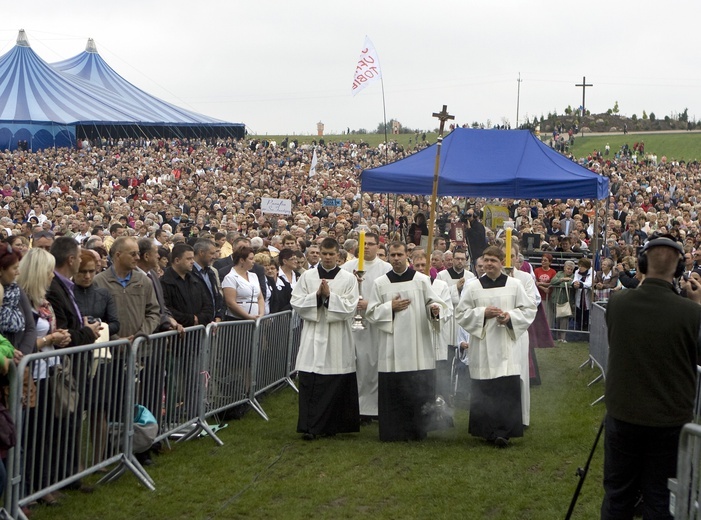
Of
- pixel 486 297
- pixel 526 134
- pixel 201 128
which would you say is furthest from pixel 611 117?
pixel 486 297

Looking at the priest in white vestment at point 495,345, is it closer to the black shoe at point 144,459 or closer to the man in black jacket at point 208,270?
the man in black jacket at point 208,270

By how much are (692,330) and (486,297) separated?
14.2ft

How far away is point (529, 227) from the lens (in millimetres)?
22312

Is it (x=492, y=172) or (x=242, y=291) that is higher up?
(x=492, y=172)

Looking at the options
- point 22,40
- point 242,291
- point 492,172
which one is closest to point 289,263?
point 242,291

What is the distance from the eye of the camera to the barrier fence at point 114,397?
5816 mm

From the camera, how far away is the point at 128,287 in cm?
783

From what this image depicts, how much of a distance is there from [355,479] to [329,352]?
6.65 ft

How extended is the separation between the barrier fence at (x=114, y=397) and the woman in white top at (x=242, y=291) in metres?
0.20

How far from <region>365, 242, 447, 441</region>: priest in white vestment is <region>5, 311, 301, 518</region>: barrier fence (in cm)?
138

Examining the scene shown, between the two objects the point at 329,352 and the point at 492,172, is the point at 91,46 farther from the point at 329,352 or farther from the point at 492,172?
the point at 329,352

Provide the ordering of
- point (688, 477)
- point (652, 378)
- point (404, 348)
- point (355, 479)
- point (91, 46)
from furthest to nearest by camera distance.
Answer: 1. point (91, 46)
2. point (404, 348)
3. point (355, 479)
4. point (652, 378)
5. point (688, 477)

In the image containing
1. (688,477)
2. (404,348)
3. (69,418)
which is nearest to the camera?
(688,477)

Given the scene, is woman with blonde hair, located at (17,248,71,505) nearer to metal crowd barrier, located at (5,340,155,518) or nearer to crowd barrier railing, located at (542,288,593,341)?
metal crowd barrier, located at (5,340,155,518)
